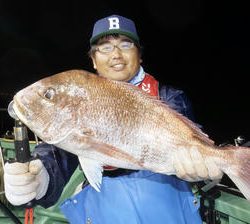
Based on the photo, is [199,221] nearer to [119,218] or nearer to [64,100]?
[119,218]

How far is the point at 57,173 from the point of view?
2738 millimetres

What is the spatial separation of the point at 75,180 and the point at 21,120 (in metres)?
1.82

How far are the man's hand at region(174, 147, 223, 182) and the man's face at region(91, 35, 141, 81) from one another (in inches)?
29.0

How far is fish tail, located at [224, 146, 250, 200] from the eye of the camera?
218cm

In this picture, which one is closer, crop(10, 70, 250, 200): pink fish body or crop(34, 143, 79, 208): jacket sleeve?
crop(10, 70, 250, 200): pink fish body

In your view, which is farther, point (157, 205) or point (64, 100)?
point (157, 205)

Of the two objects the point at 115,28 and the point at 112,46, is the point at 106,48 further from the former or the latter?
the point at 115,28

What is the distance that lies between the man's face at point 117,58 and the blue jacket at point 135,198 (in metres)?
0.28

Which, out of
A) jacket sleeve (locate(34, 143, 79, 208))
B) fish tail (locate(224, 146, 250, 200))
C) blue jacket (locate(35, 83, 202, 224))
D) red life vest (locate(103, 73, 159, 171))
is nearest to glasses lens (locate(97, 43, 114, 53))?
red life vest (locate(103, 73, 159, 171))

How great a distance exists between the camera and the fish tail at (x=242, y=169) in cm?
218

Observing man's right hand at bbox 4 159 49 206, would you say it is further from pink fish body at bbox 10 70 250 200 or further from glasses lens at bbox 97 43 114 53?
glasses lens at bbox 97 43 114 53

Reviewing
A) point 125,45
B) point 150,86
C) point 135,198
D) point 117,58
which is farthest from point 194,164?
point 125,45

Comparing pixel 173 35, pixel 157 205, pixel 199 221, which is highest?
pixel 173 35

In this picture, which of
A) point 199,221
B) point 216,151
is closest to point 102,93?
point 216,151
